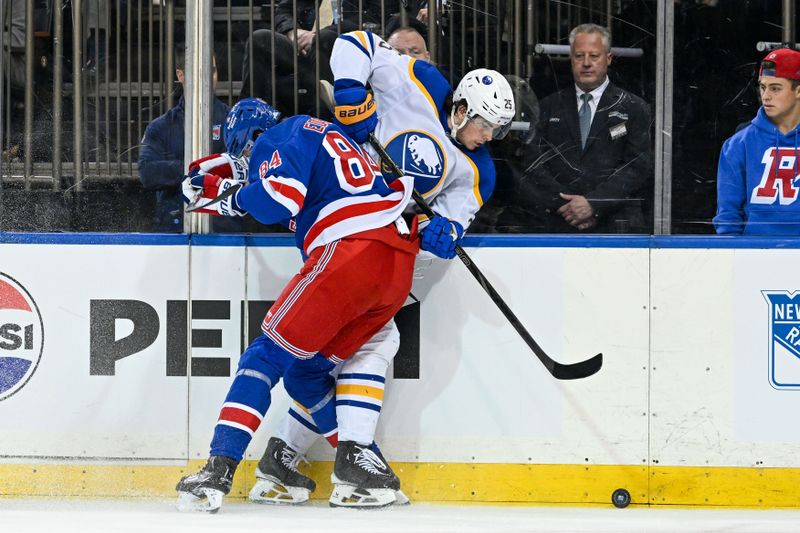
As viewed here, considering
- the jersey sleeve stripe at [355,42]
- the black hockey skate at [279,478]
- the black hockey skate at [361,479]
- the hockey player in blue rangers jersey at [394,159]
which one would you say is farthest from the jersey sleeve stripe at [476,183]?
the black hockey skate at [279,478]

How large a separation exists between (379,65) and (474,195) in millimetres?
451

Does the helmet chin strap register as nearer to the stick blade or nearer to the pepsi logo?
the stick blade

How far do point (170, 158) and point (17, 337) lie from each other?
67 cm

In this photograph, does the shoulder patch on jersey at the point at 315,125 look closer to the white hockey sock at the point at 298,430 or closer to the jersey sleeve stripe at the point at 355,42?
the jersey sleeve stripe at the point at 355,42

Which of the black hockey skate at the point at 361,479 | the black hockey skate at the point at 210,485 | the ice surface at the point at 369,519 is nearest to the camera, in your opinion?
the ice surface at the point at 369,519

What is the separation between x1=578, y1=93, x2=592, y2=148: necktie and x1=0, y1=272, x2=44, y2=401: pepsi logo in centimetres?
162

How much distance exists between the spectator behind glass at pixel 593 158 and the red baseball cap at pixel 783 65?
1.15ft

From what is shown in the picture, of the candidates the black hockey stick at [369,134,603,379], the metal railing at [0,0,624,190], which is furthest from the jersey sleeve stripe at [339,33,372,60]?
the black hockey stick at [369,134,603,379]

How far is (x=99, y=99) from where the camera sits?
3463 mm

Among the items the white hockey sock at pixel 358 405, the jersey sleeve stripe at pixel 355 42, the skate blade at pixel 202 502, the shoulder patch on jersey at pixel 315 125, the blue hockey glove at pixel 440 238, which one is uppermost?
the jersey sleeve stripe at pixel 355 42

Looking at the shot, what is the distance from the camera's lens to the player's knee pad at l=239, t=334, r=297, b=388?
125 inches

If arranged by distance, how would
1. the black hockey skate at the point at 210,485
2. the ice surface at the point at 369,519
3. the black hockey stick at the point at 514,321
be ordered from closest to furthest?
the ice surface at the point at 369,519 < the black hockey skate at the point at 210,485 < the black hockey stick at the point at 514,321

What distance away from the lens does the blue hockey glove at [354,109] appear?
3.31m

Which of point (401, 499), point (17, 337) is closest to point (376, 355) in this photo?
point (401, 499)
